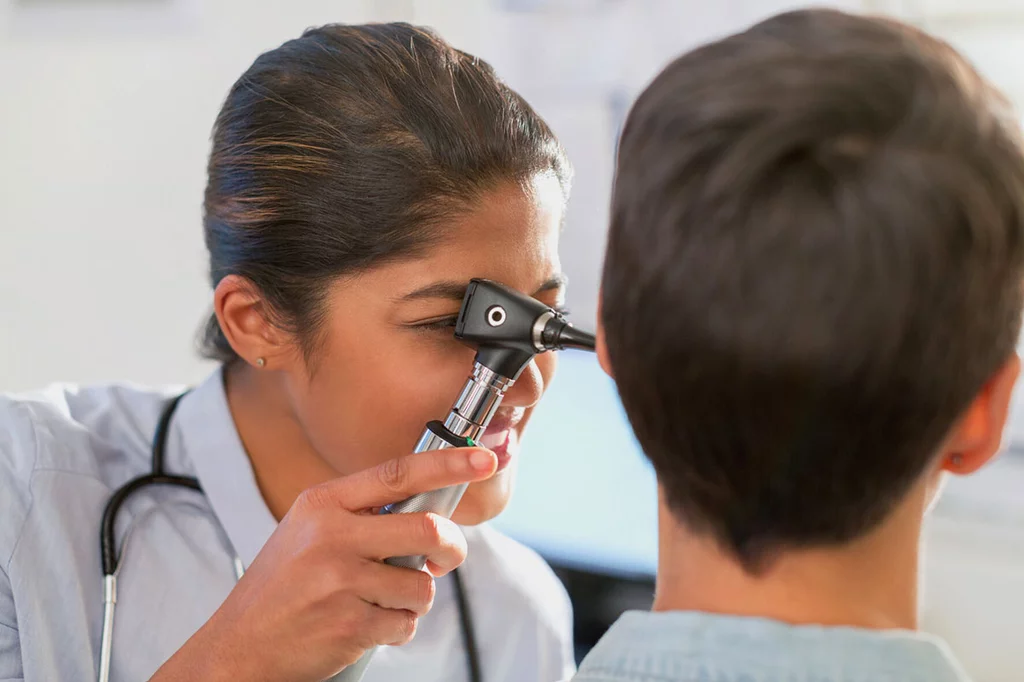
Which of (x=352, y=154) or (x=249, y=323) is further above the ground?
(x=352, y=154)

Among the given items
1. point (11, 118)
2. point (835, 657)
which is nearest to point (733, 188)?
point (835, 657)

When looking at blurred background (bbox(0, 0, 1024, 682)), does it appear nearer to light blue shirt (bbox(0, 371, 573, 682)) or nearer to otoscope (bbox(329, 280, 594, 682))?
light blue shirt (bbox(0, 371, 573, 682))

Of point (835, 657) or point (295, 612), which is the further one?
point (295, 612)

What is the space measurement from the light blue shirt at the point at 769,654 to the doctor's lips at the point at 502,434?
40 cm

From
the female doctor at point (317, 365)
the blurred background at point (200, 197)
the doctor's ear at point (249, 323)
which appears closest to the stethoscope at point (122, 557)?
the female doctor at point (317, 365)

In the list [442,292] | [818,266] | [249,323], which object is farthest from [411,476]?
[818,266]

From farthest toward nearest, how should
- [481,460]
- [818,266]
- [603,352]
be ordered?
[481,460]
[603,352]
[818,266]

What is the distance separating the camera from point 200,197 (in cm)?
171

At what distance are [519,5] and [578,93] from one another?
150 millimetres

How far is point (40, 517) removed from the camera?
894mm

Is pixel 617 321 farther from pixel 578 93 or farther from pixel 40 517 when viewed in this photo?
pixel 578 93

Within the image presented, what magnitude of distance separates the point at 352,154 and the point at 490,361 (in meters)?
0.22

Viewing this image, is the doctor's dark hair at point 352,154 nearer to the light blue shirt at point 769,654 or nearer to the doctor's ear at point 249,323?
the doctor's ear at point 249,323

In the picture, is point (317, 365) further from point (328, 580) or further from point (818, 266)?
point (818, 266)
